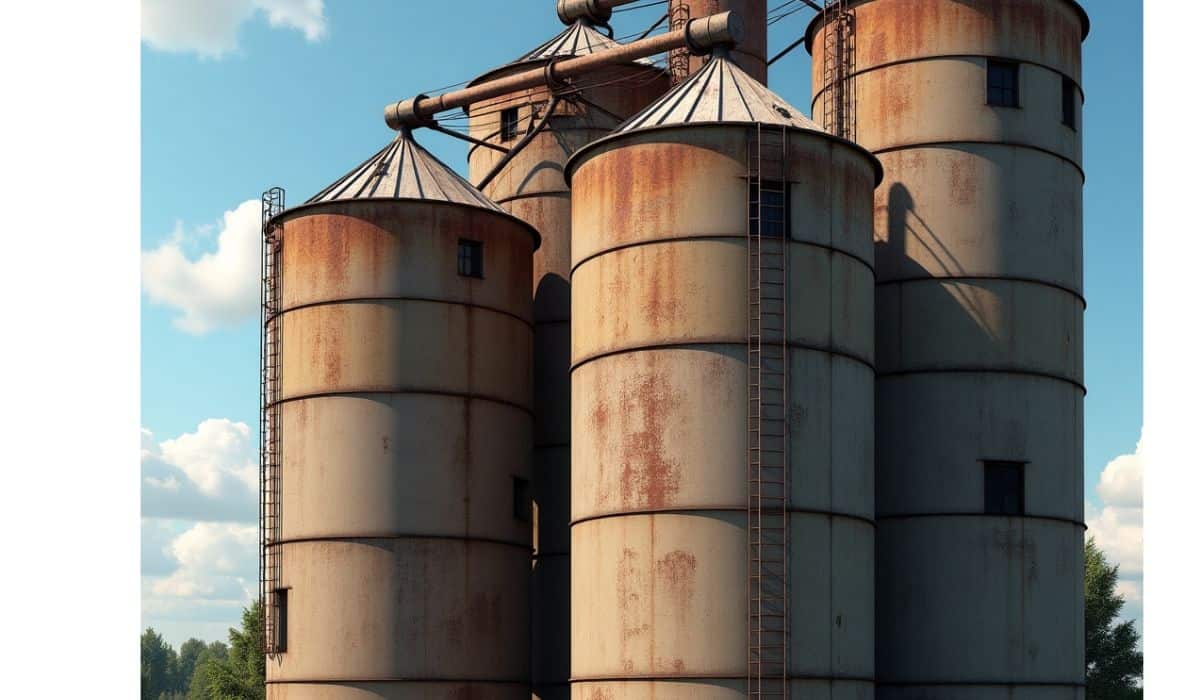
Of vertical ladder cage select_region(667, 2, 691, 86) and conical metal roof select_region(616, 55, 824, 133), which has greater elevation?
vertical ladder cage select_region(667, 2, 691, 86)

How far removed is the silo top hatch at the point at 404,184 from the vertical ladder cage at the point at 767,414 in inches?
329

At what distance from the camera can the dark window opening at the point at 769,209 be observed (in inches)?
1111

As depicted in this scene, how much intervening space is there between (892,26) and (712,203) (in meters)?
8.71

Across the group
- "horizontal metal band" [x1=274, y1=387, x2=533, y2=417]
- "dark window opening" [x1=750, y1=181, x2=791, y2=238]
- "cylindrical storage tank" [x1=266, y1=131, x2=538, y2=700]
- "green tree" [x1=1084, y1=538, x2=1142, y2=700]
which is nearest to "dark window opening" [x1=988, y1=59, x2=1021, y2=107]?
"dark window opening" [x1=750, y1=181, x2=791, y2=238]

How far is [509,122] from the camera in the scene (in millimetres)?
40875

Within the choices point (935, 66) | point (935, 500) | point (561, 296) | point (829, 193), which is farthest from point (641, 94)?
point (935, 500)

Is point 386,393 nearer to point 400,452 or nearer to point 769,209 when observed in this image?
point 400,452

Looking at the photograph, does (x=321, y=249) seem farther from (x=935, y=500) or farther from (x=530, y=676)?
(x=935, y=500)

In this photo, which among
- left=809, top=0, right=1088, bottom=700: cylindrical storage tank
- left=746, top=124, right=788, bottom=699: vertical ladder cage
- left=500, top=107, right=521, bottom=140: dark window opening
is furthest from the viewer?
left=500, top=107, right=521, bottom=140: dark window opening

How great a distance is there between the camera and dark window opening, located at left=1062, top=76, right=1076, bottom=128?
34.2 meters

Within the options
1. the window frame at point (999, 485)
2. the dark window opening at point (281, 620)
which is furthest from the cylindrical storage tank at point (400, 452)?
the window frame at point (999, 485)

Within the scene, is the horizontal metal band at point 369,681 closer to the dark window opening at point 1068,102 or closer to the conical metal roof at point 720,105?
the conical metal roof at point 720,105

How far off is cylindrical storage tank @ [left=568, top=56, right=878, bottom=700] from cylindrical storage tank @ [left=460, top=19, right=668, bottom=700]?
672 centimetres

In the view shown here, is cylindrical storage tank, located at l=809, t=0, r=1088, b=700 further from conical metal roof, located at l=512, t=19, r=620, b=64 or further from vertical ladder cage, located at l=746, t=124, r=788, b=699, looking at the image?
conical metal roof, located at l=512, t=19, r=620, b=64
